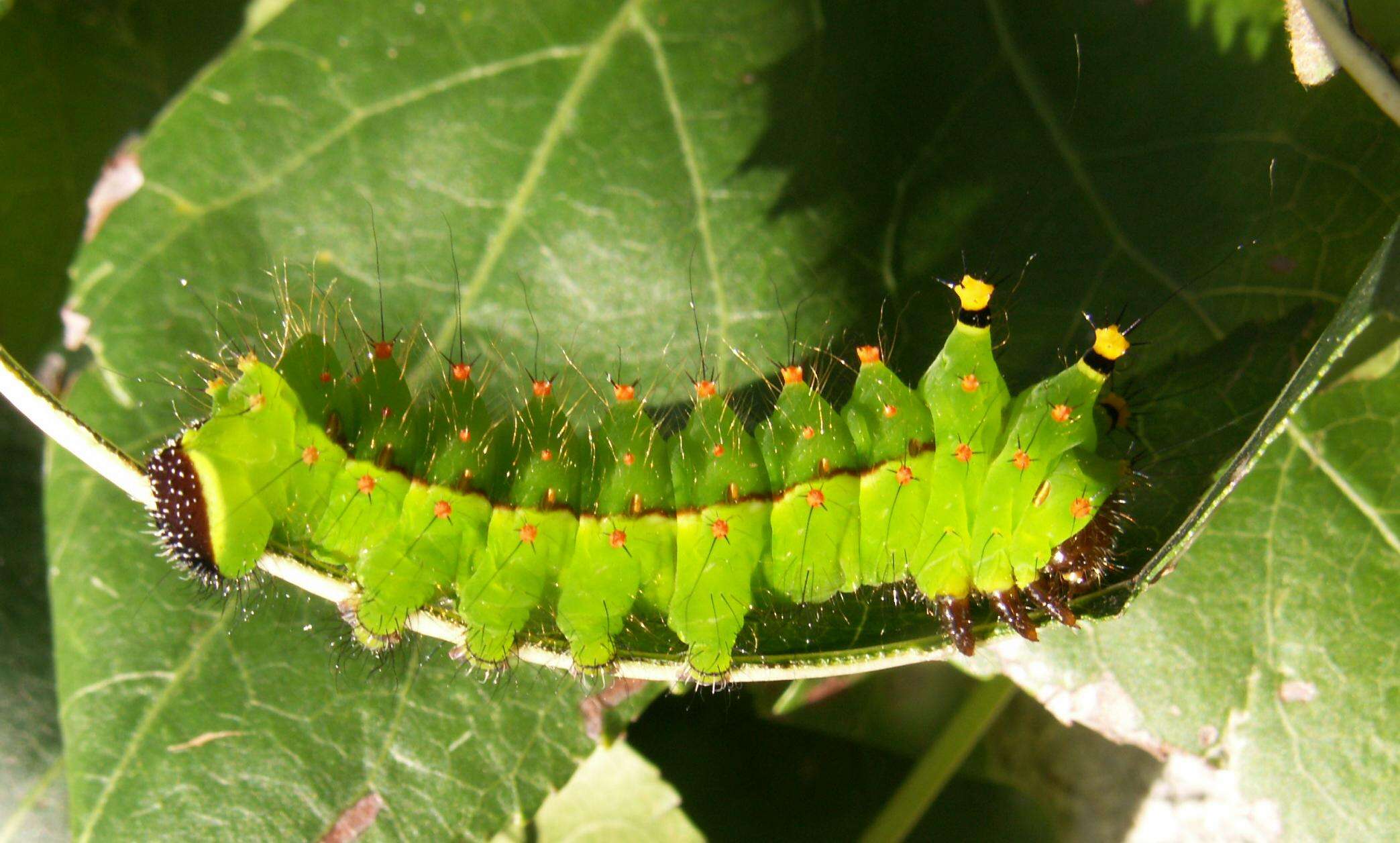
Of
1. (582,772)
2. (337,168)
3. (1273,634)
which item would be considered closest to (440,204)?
(337,168)

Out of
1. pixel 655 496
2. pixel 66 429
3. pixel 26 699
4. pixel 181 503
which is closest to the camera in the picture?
pixel 66 429

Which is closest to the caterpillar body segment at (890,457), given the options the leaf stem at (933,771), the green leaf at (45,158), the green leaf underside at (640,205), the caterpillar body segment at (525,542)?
the green leaf underside at (640,205)

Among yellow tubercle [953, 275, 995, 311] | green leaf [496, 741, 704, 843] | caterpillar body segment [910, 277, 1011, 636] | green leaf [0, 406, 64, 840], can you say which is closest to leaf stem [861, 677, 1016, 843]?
green leaf [496, 741, 704, 843]

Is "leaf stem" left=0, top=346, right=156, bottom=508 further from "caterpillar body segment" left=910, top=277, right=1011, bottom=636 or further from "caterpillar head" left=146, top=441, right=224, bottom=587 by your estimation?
"caterpillar body segment" left=910, top=277, right=1011, bottom=636

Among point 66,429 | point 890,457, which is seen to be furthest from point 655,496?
point 66,429

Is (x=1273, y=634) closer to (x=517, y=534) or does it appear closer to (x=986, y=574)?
(x=986, y=574)

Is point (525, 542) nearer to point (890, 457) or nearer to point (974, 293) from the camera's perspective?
point (890, 457)

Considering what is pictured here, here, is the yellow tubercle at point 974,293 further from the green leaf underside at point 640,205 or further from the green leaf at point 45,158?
the green leaf at point 45,158
